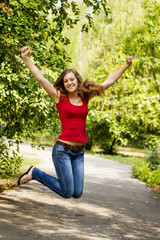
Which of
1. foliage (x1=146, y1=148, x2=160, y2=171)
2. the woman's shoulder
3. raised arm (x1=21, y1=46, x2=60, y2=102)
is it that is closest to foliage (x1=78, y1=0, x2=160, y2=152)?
foliage (x1=146, y1=148, x2=160, y2=171)

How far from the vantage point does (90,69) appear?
1247 inches

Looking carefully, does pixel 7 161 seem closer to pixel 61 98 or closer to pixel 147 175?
pixel 61 98

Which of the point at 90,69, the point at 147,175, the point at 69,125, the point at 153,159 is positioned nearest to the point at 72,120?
the point at 69,125

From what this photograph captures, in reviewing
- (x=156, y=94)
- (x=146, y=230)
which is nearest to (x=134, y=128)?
(x=156, y=94)

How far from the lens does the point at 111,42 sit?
32.8m

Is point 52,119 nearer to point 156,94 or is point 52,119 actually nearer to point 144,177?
point 144,177

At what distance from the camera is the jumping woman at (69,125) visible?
416 centimetres

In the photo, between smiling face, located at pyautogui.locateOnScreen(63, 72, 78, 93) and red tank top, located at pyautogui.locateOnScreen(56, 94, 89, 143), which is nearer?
red tank top, located at pyautogui.locateOnScreen(56, 94, 89, 143)

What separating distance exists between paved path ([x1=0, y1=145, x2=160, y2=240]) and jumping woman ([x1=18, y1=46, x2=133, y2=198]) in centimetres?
111

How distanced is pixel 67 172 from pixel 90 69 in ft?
91.7

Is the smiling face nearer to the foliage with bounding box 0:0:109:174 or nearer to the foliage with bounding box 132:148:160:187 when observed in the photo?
the foliage with bounding box 0:0:109:174

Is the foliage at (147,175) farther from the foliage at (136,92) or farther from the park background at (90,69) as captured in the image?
the foliage at (136,92)

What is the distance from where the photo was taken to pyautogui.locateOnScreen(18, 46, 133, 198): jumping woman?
4.16 meters

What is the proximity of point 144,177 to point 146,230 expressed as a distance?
6.13 m
